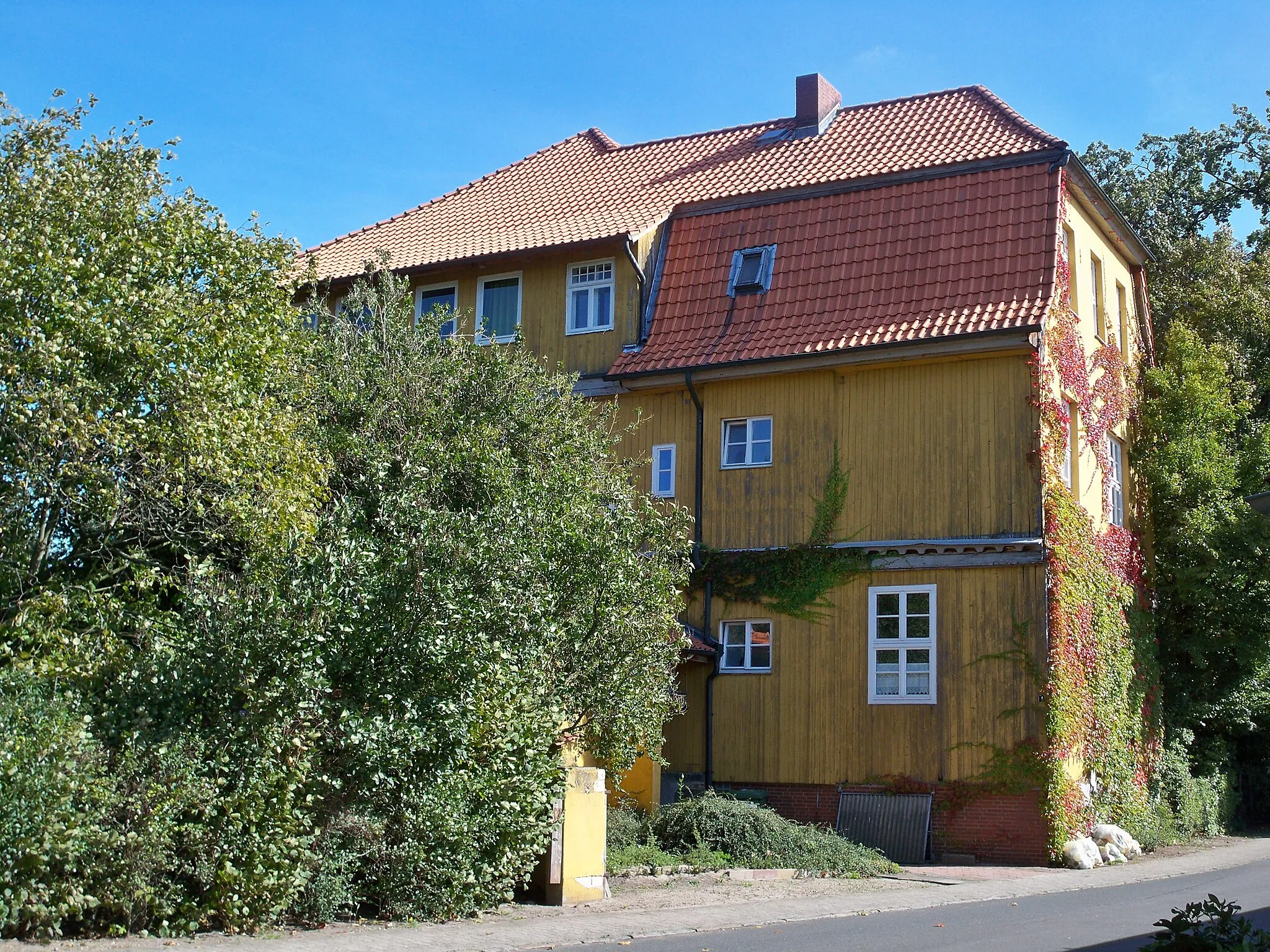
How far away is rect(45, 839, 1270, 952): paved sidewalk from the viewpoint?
34.6 feet

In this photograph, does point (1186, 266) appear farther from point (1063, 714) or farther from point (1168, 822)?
point (1063, 714)

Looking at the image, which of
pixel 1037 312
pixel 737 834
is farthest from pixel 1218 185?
pixel 737 834

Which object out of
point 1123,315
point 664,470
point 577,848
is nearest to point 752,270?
point 664,470

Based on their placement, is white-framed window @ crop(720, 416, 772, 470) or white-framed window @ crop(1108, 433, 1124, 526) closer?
white-framed window @ crop(720, 416, 772, 470)

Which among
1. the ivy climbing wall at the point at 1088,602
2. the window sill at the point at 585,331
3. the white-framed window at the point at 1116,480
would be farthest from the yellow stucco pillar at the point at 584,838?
the white-framed window at the point at 1116,480

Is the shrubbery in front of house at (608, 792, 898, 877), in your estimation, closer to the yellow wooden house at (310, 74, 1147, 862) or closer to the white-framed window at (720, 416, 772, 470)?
the yellow wooden house at (310, 74, 1147, 862)

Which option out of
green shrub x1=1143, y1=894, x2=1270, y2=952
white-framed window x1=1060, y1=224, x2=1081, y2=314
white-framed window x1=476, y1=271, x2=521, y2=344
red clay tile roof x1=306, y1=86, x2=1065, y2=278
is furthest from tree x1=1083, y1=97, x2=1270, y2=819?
green shrub x1=1143, y1=894, x2=1270, y2=952

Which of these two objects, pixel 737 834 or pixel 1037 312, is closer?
pixel 737 834

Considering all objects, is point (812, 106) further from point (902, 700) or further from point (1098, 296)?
point (902, 700)

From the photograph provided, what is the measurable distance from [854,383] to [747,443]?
203cm

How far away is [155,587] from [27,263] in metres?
3.42

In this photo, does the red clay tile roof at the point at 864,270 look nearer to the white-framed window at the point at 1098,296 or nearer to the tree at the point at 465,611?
the white-framed window at the point at 1098,296

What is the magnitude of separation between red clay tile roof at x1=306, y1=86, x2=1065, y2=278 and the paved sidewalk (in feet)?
36.9

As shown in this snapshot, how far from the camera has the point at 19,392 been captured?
11.2m
